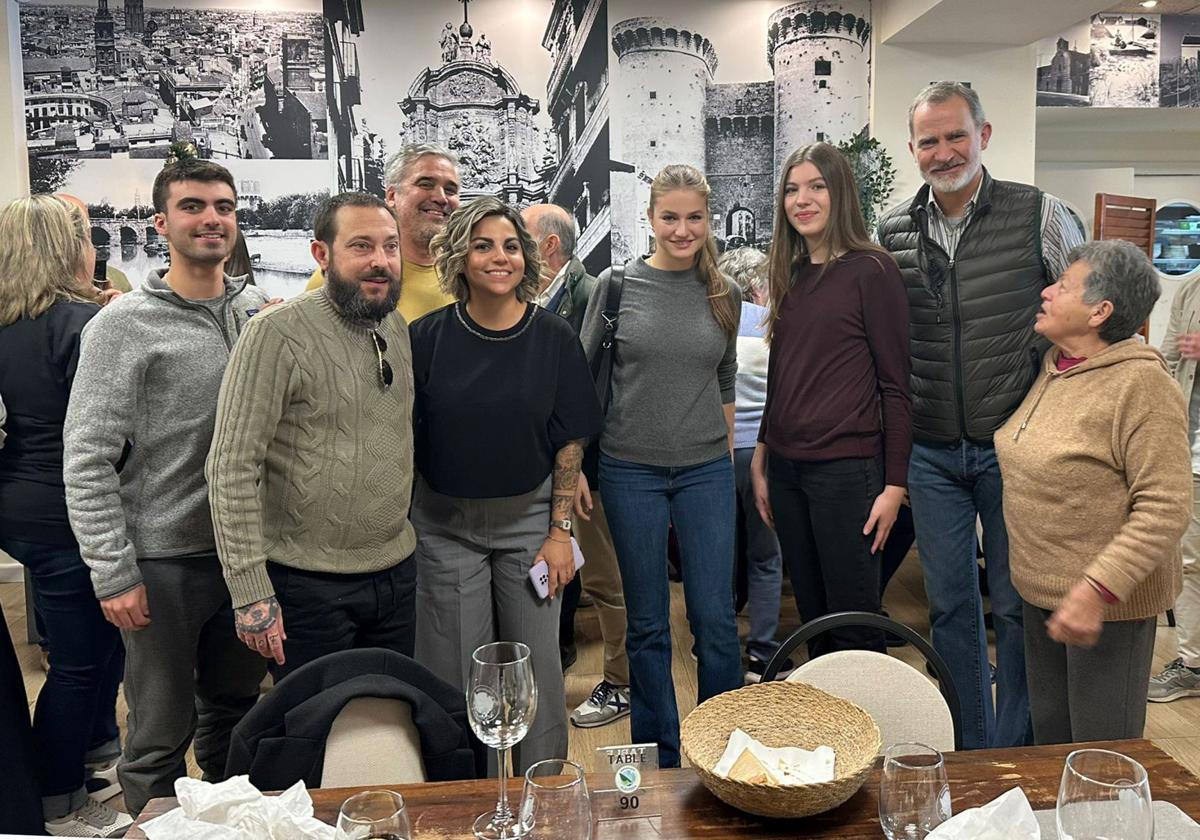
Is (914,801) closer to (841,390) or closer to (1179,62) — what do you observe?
(841,390)

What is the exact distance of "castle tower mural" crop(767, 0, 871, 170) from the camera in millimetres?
5988

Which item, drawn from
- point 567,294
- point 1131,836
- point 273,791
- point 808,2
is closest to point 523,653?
point 273,791

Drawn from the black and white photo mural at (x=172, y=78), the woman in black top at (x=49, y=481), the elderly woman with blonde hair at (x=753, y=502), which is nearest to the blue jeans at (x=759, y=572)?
the elderly woman with blonde hair at (x=753, y=502)

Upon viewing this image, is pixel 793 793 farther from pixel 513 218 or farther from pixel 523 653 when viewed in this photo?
pixel 513 218

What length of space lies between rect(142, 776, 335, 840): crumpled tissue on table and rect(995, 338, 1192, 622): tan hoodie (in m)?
1.64

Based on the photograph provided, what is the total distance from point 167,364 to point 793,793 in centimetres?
172

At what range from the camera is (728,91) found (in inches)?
237

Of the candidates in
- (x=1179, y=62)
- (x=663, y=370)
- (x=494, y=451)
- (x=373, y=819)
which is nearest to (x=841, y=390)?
(x=663, y=370)

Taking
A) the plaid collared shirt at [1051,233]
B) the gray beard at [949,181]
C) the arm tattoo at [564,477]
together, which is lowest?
the arm tattoo at [564,477]

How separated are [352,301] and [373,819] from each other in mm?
1370

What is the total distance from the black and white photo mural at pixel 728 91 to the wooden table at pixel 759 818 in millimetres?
4829

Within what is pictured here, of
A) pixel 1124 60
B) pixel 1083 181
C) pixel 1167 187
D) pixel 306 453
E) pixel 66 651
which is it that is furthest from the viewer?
pixel 1167 187

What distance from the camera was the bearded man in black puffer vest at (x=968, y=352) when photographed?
256 centimetres

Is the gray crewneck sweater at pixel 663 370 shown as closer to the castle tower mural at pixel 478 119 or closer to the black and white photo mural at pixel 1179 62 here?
the castle tower mural at pixel 478 119
